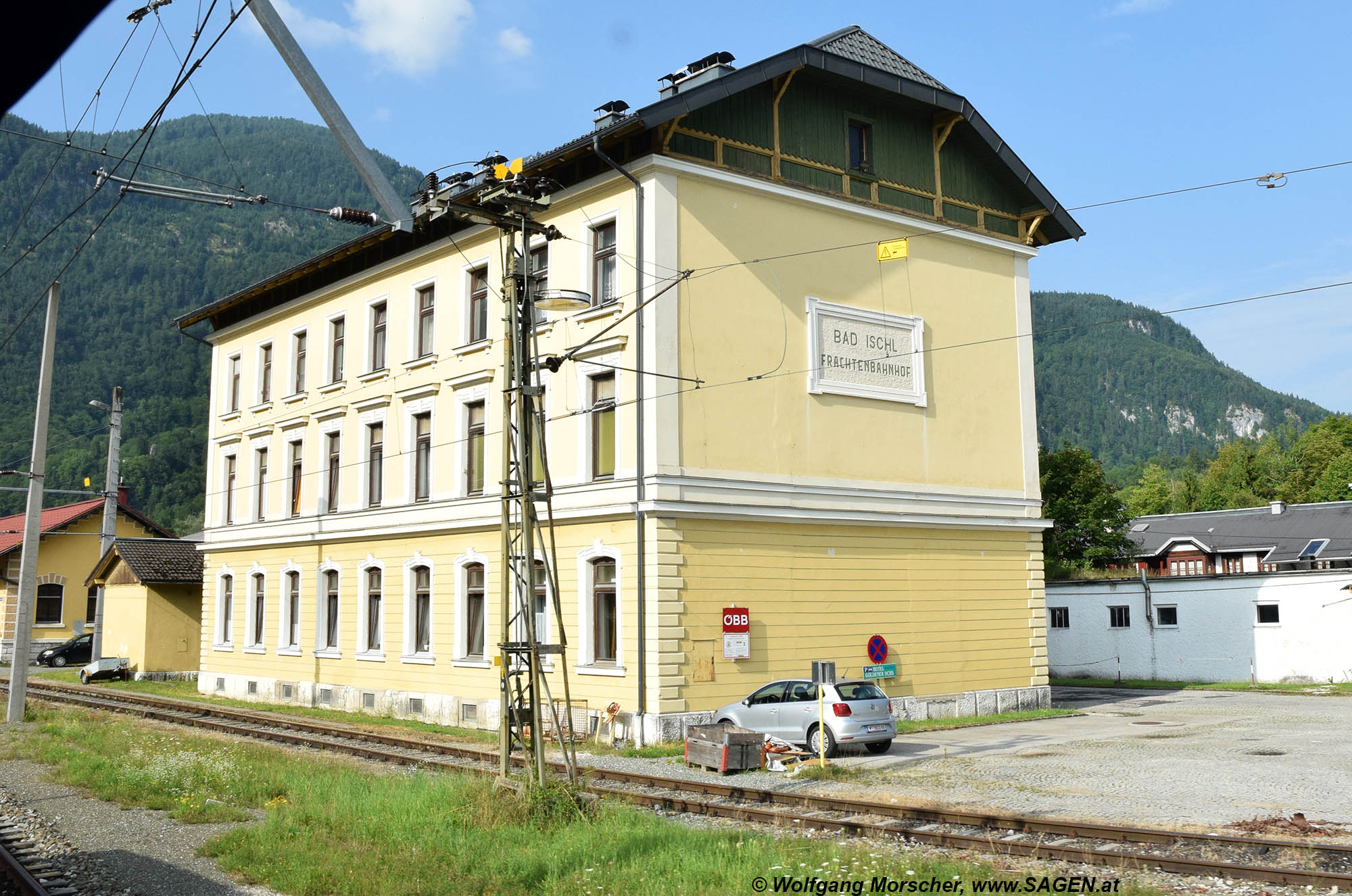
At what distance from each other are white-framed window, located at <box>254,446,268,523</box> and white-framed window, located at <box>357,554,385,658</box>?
7070 mm

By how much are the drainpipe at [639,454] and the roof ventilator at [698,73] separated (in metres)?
2.61

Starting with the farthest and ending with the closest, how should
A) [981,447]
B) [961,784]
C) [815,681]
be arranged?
1. [981,447]
2. [815,681]
3. [961,784]

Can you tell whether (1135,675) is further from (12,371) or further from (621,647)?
(12,371)

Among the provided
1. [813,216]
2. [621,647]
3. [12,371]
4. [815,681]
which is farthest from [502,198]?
[12,371]

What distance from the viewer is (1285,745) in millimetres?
20812

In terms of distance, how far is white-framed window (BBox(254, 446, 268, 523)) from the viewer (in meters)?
36.1

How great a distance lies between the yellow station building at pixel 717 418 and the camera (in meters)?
22.9

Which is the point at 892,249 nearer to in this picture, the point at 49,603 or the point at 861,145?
the point at 861,145

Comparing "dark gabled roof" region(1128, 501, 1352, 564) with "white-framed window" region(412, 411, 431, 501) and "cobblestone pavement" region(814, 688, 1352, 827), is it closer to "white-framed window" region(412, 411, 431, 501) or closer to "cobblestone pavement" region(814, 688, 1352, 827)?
"cobblestone pavement" region(814, 688, 1352, 827)

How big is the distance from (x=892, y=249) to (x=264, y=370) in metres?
22.1

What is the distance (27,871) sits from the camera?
36.5 ft

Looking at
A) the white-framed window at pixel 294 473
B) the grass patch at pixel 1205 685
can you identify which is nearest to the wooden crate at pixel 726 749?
the white-framed window at pixel 294 473

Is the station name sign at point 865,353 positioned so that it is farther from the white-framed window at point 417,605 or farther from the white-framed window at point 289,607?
the white-framed window at point 289,607

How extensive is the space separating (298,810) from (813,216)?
56.8ft
